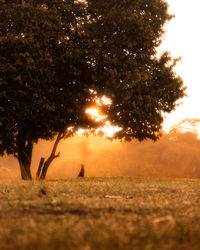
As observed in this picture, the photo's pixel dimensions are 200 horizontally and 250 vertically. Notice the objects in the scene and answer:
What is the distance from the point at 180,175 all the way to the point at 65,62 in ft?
134

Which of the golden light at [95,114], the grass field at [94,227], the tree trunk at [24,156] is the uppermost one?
the golden light at [95,114]

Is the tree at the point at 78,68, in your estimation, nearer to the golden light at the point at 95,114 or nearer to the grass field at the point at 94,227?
the golden light at the point at 95,114

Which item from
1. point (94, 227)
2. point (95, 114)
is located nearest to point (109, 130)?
point (95, 114)

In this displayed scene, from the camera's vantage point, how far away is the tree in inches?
740

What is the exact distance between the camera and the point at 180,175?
56469 millimetres

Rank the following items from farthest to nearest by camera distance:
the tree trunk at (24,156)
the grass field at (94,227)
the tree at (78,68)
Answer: the tree trunk at (24,156), the tree at (78,68), the grass field at (94,227)

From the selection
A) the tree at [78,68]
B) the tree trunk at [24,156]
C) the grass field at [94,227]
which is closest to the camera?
the grass field at [94,227]

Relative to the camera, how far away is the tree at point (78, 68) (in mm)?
18797

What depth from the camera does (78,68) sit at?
21.0 meters

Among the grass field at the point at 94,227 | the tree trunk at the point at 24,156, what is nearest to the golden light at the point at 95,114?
the tree trunk at the point at 24,156

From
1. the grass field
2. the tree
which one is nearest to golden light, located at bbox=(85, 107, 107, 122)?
the tree

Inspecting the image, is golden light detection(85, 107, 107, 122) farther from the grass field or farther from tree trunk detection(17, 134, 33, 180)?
the grass field

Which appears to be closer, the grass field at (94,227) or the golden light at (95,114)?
the grass field at (94,227)

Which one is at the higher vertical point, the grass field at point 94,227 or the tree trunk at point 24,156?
the tree trunk at point 24,156
